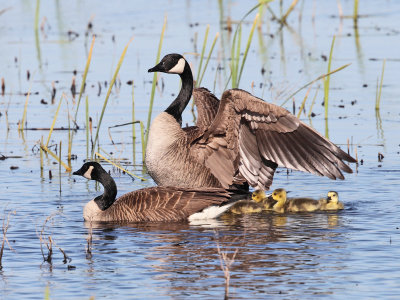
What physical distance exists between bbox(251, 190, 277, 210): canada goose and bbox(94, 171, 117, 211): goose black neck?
1743 millimetres

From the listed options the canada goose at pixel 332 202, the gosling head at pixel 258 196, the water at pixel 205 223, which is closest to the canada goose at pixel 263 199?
the gosling head at pixel 258 196

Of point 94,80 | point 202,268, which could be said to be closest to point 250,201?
point 202,268

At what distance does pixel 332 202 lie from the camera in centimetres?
1142

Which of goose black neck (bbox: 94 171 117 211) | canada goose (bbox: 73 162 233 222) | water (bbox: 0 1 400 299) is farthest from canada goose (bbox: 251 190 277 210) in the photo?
goose black neck (bbox: 94 171 117 211)

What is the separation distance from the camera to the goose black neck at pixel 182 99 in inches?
476

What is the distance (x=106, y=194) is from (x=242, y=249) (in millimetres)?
2464

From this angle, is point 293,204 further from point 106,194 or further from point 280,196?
point 106,194

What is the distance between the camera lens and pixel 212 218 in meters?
11.5

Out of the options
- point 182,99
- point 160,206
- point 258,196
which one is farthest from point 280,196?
point 182,99

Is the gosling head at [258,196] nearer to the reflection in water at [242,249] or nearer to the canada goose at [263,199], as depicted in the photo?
the canada goose at [263,199]

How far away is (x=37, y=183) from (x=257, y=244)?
14.5 feet

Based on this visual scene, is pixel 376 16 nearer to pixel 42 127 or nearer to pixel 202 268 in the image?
pixel 42 127

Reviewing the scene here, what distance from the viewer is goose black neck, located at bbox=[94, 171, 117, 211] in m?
11.5

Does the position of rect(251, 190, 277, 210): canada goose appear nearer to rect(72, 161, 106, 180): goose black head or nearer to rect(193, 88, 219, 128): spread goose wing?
rect(193, 88, 219, 128): spread goose wing
